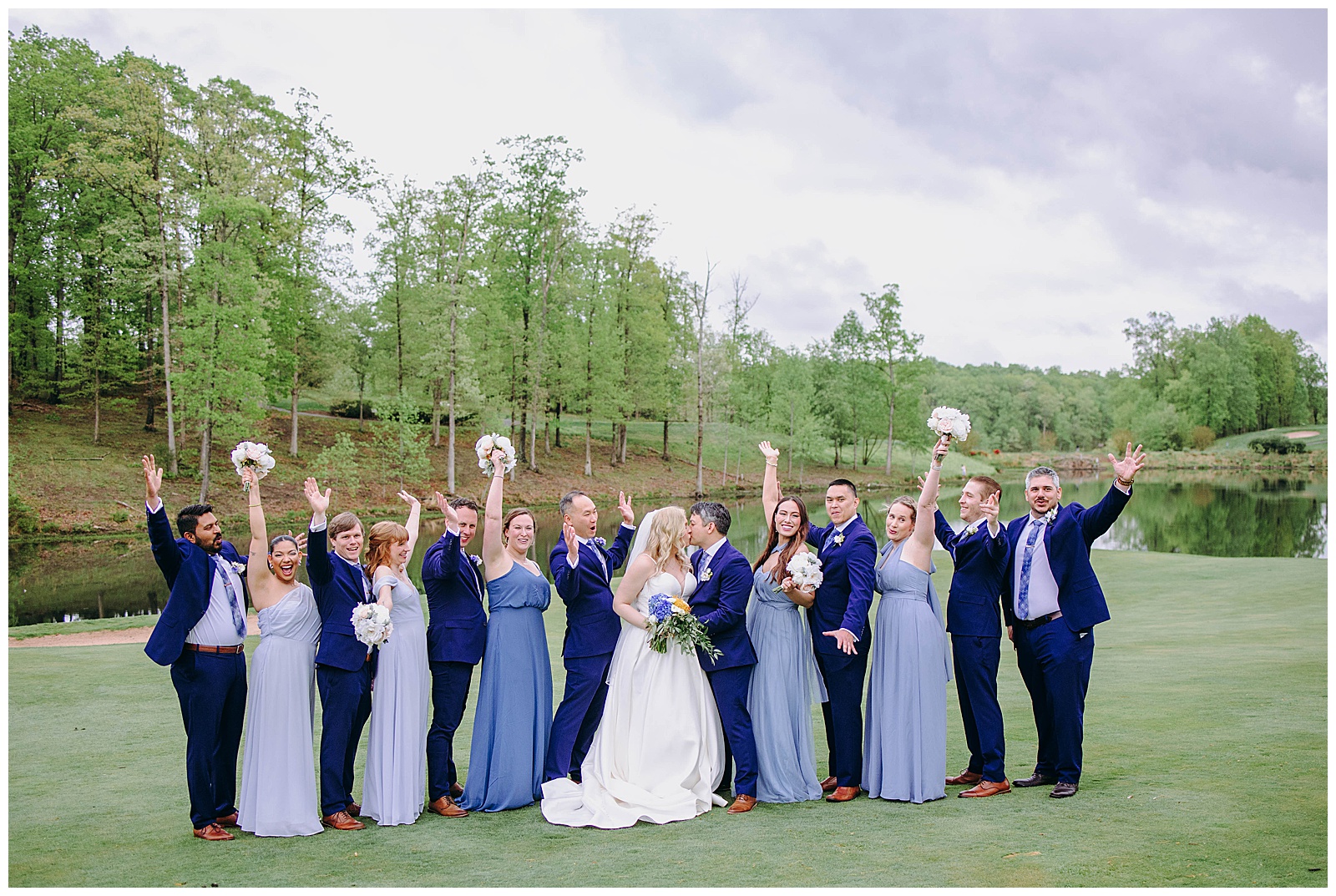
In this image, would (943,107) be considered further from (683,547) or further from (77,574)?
(683,547)

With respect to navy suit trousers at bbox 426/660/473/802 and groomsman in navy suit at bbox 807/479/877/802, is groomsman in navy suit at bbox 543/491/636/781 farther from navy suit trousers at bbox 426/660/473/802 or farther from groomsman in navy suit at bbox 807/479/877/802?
groomsman in navy suit at bbox 807/479/877/802

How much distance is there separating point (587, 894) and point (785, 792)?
207 centimetres

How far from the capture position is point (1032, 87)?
121 feet

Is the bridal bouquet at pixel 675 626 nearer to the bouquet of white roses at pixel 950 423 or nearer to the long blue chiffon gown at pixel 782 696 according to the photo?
the long blue chiffon gown at pixel 782 696

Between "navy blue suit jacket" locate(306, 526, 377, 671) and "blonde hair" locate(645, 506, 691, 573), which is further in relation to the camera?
"blonde hair" locate(645, 506, 691, 573)

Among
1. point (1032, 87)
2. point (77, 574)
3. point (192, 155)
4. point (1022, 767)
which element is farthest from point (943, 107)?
point (1022, 767)

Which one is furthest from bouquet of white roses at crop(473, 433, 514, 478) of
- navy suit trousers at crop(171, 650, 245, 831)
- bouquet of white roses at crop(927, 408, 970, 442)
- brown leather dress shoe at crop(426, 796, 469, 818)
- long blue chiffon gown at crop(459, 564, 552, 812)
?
bouquet of white roses at crop(927, 408, 970, 442)

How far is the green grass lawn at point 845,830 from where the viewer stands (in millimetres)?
4766

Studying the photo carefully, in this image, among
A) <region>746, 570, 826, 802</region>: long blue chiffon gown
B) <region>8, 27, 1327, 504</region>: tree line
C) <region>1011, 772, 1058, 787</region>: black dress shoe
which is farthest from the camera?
<region>8, 27, 1327, 504</region>: tree line

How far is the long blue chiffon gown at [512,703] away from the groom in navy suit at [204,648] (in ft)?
5.06

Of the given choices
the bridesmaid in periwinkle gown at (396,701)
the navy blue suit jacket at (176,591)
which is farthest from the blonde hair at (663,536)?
the navy blue suit jacket at (176,591)

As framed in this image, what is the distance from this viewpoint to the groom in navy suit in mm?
5621

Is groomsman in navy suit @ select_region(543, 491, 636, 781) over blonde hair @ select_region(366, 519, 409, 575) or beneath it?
beneath

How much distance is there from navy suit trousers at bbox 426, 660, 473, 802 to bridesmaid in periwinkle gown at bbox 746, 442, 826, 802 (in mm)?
2023
